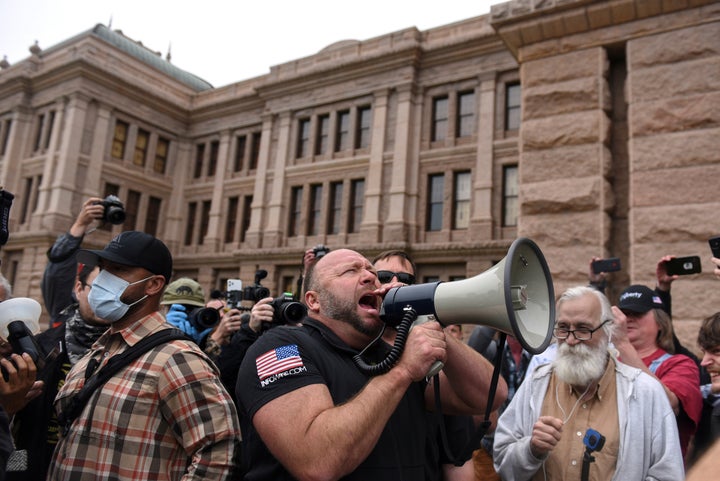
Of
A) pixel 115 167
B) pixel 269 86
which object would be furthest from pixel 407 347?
pixel 115 167

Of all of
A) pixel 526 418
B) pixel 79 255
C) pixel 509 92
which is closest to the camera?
pixel 79 255

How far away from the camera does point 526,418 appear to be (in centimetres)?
295

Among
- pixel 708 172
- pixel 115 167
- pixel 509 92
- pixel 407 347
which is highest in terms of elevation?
pixel 509 92

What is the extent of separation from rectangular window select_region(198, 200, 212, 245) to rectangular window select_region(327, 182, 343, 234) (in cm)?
803

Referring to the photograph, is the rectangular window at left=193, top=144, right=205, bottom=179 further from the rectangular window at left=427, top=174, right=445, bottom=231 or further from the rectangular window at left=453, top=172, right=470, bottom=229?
the rectangular window at left=453, top=172, right=470, bottom=229

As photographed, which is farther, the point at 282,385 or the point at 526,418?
the point at 526,418

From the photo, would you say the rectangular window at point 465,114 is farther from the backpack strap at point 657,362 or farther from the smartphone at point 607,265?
the backpack strap at point 657,362

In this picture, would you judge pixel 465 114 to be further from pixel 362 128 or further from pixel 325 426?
pixel 325 426

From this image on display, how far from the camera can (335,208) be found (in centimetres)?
2484

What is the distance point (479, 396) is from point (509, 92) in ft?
68.9

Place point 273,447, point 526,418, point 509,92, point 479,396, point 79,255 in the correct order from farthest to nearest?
point 509,92
point 526,418
point 79,255
point 479,396
point 273,447

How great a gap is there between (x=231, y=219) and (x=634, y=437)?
27.0 metres

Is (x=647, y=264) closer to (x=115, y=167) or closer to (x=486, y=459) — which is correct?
(x=486, y=459)

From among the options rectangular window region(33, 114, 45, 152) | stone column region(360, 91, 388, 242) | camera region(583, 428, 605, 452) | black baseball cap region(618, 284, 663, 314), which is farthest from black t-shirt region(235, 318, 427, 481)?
→ rectangular window region(33, 114, 45, 152)
